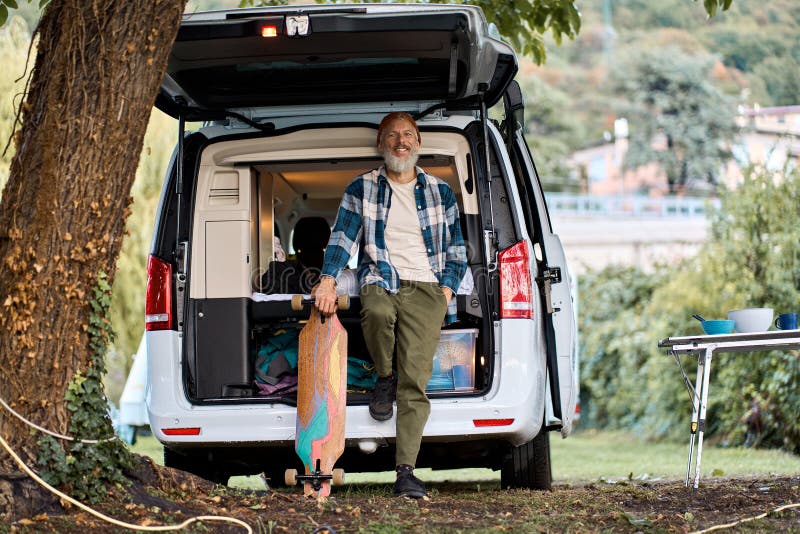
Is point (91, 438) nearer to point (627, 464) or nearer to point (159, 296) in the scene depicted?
point (159, 296)

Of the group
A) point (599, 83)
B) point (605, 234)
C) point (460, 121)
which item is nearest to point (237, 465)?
point (460, 121)

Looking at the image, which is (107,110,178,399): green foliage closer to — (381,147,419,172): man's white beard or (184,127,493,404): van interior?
(184,127,493,404): van interior

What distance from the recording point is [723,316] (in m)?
12.5

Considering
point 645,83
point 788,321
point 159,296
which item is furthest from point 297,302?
point 645,83

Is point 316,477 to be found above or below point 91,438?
below

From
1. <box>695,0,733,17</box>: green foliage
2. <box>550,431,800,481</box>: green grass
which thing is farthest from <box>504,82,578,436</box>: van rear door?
<box>550,431,800,481</box>: green grass

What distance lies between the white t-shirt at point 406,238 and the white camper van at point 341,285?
223mm

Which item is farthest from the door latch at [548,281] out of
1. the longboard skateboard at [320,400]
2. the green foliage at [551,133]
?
the green foliage at [551,133]

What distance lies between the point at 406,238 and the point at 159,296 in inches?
48.1

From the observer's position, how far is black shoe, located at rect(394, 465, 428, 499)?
17.5ft

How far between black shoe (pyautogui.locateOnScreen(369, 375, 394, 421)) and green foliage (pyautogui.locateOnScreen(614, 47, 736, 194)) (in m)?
41.8

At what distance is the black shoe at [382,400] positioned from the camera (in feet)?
18.1

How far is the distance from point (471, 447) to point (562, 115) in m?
46.7

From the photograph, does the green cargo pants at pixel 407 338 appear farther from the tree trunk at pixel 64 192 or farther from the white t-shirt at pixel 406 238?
the tree trunk at pixel 64 192
